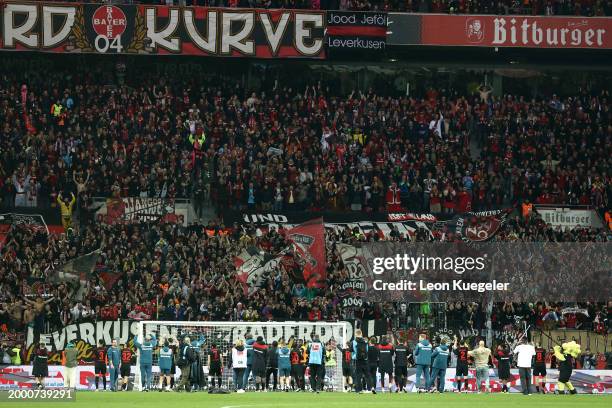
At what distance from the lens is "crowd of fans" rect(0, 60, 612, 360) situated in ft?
136

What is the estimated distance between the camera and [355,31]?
50469mm

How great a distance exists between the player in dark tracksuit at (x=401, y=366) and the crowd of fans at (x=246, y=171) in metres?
4.24

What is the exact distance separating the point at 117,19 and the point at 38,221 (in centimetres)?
818

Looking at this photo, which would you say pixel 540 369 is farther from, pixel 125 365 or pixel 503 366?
pixel 125 365

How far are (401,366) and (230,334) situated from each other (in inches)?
196

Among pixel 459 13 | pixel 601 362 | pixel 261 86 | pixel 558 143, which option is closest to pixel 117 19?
pixel 261 86

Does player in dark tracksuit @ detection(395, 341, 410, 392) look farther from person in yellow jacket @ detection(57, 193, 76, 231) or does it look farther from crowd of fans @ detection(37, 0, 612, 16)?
crowd of fans @ detection(37, 0, 612, 16)

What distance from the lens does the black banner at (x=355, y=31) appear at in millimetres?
50312

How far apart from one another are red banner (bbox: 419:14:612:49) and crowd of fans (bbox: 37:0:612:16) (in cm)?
59

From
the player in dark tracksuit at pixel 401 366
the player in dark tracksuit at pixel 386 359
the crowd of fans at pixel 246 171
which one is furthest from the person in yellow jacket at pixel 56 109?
the player in dark tracksuit at pixel 401 366

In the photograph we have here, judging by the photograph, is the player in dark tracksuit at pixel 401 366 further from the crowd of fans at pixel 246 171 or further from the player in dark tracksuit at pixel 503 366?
the crowd of fans at pixel 246 171

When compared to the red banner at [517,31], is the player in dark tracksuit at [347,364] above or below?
below

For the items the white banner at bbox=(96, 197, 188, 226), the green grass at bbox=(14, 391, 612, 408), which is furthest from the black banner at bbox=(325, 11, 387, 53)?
the green grass at bbox=(14, 391, 612, 408)

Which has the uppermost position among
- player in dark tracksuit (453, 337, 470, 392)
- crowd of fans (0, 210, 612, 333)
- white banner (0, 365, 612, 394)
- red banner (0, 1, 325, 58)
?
red banner (0, 1, 325, 58)
